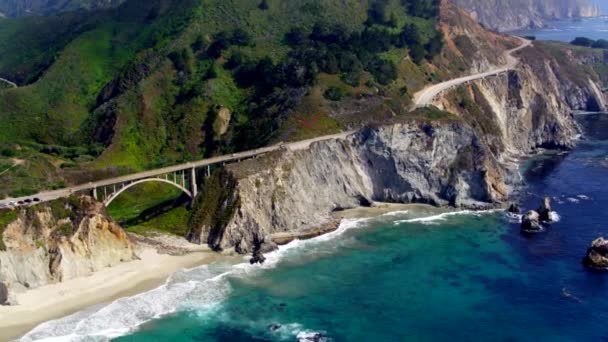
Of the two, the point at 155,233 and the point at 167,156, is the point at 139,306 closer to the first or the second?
the point at 155,233

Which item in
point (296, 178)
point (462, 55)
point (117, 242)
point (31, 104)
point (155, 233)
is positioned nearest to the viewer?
point (117, 242)

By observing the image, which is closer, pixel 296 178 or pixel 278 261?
pixel 278 261

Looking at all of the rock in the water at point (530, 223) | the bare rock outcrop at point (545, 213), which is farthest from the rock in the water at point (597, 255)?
the bare rock outcrop at point (545, 213)

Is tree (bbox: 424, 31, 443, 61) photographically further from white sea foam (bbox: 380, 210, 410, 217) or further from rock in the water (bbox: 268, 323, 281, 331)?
rock in the water (bbox: 268, 323, 281, 331)

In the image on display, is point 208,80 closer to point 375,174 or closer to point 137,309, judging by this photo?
point 375,174

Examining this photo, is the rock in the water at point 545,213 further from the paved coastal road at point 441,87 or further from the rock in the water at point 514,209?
the paved coastal road at point 441,87

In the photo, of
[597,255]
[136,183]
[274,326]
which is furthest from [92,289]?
[597,255]

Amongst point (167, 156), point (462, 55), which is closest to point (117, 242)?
point (167, 156)
